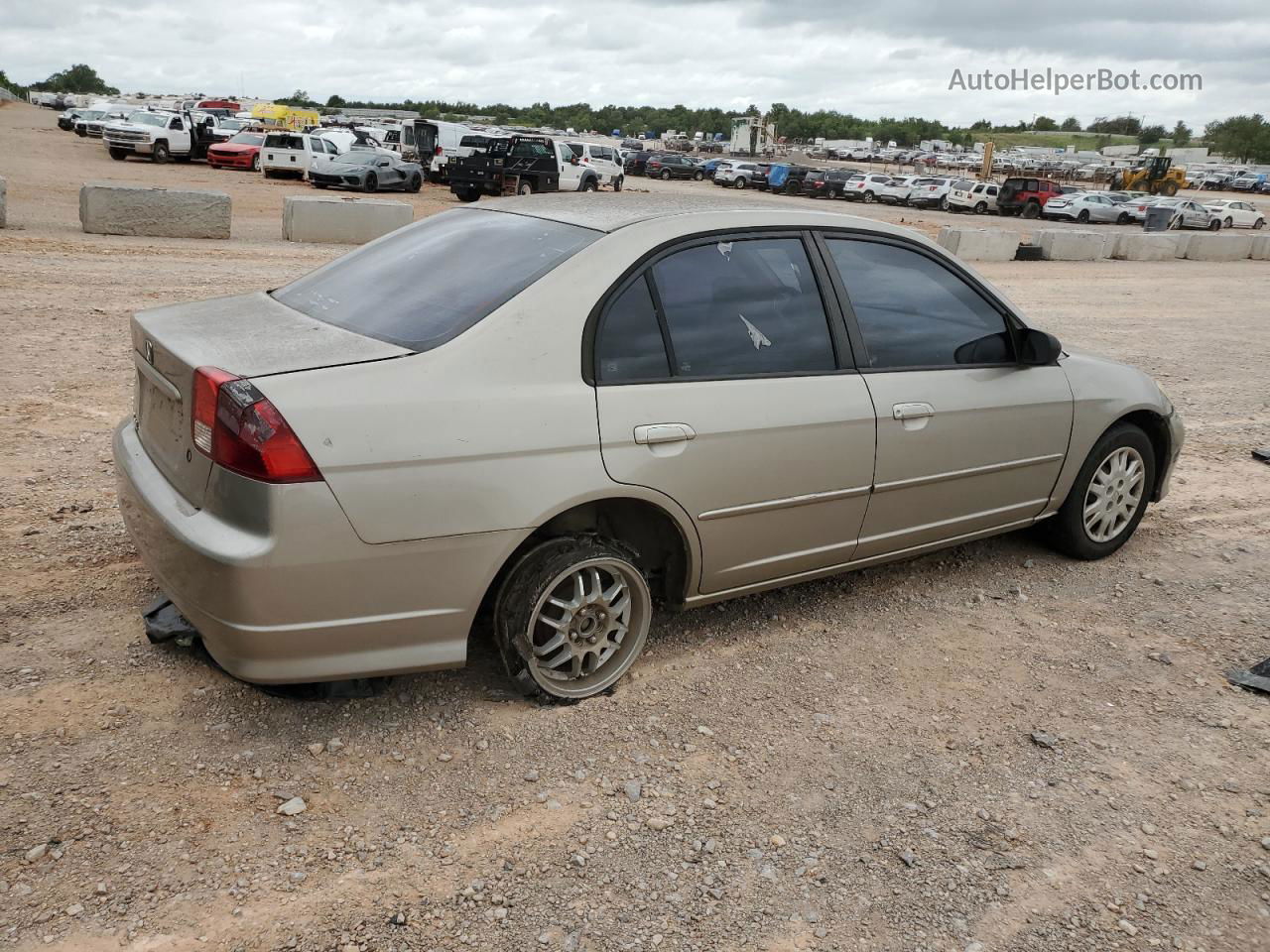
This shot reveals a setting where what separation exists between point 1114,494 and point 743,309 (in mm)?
2463

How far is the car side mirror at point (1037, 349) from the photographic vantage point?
4.28 meters

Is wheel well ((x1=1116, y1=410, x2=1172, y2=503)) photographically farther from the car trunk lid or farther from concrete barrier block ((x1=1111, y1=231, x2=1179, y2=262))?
concrete barrier block ((x1=1111, y1=231, x2=1179, y2=262))

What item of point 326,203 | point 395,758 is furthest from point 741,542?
point 326,203

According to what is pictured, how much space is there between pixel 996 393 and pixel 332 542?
2769 mm

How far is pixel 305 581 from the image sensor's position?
2783mm

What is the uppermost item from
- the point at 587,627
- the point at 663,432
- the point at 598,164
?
the point at 598,164

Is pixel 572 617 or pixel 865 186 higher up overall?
pixel 865 186

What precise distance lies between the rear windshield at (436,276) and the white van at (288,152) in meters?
29.4

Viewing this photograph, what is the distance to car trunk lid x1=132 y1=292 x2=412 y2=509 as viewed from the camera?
294 centimetres

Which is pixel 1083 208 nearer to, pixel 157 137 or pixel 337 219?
pixel 157 137

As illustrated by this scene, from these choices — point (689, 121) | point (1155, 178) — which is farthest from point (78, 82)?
point (1155, 178)

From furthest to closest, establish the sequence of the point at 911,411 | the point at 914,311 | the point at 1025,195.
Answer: the point at 1025,195
the point at 914,311
the point at 911,411

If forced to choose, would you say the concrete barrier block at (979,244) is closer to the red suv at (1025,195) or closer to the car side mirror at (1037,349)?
the car side mirror at (1037,349)

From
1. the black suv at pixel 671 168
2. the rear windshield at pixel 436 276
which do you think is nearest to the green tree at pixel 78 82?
the black suv at pixel 671 168
